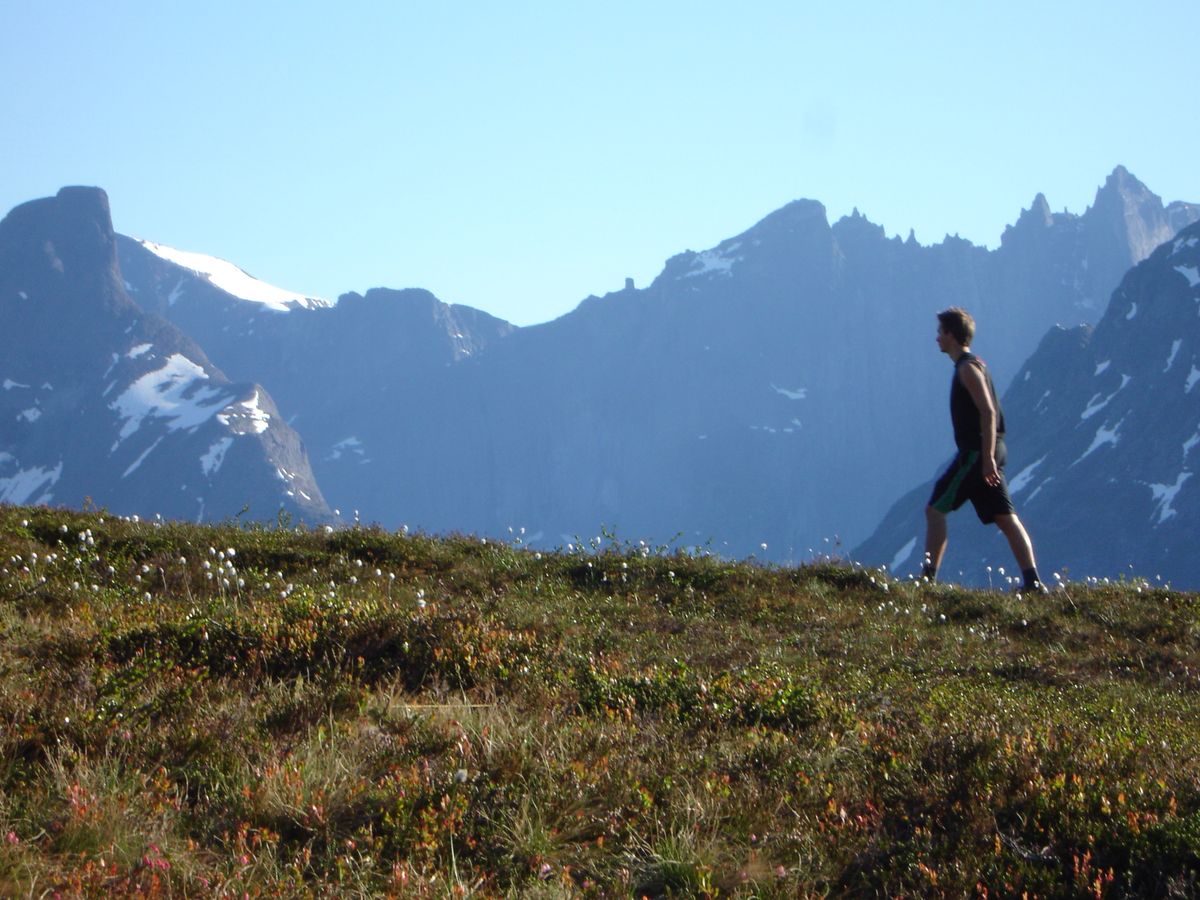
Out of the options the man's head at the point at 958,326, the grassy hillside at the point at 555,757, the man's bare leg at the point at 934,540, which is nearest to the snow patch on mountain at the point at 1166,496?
the man's bare leg at the point at 934,540

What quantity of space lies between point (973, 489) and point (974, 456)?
32cm

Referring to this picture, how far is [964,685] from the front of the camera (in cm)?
708

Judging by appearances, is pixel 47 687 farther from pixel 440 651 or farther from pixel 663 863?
pixel 663 863

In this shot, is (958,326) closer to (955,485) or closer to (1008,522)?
(955,485)

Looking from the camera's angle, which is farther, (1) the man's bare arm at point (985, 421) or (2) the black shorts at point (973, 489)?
(2) the black shorts at point (973, 489)

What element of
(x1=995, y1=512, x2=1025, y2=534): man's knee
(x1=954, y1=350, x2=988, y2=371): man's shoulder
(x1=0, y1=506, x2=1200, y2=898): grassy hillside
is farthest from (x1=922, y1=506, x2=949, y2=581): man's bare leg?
(x1=0, y1=506, x2=1200, y2=898): grassy hillside

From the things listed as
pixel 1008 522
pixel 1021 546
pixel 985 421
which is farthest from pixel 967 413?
pixel 1021 546

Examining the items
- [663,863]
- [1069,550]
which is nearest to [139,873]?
[663,863]

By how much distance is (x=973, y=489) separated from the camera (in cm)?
1127

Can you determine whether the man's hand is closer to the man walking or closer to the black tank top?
the man walking

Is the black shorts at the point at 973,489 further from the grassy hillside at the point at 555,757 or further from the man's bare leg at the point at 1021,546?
the grassy hillside at the point at 555,757

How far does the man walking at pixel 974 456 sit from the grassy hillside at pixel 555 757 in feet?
8.80

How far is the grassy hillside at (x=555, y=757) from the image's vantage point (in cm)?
404

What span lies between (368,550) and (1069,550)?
195m
